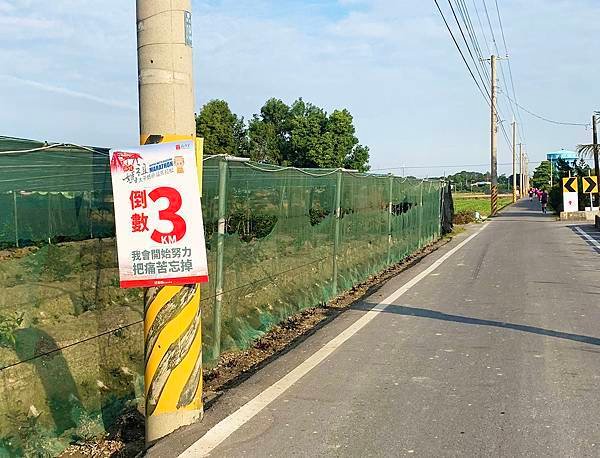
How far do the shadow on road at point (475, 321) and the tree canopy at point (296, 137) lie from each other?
160ft

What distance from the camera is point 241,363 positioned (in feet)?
23.2

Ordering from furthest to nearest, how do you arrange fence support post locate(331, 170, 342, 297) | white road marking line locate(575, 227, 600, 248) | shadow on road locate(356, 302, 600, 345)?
white road marking line locate(575, 227, 600, 248)
fence support post locate(331, 170, 342, 297)
shadow on road locate(356, 302, 600, 345)

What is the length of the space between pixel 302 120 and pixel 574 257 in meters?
49.3

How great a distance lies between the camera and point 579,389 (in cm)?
592

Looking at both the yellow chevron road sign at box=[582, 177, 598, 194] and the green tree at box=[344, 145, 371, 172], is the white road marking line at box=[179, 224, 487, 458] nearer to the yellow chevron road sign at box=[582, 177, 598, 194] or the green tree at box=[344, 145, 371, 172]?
the yellow chevron road sign at box=[582, 177, 598, 194]

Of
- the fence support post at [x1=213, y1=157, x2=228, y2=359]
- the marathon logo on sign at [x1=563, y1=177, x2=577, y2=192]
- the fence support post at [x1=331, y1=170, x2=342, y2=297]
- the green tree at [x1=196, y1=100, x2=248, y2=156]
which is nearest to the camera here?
the fence support post at [x1=213, y1=157, x2=228, y2=359]

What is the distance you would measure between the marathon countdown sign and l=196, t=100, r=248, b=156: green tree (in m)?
51.2

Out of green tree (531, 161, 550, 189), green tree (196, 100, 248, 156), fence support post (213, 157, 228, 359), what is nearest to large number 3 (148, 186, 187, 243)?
fence support post (213, 157, 228, 359)

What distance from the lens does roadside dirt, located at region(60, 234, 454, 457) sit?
4883mm

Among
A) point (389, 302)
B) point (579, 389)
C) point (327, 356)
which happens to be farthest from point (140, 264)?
point (389, 302)

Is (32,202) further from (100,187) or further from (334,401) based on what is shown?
(334,401)

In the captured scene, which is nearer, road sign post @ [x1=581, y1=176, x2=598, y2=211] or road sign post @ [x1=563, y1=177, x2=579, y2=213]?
road sign post @ [x1=581, y1=176, x2=598, y2=211]

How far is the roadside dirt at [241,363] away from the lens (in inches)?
192

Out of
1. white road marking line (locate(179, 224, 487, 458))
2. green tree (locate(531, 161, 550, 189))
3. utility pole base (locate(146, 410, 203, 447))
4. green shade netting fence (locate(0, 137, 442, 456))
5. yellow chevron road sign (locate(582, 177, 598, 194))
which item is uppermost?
green tree (locate(531, 161, 550, 189))
